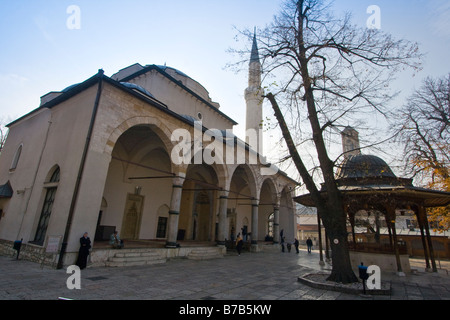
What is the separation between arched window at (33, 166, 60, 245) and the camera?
8.48 meters

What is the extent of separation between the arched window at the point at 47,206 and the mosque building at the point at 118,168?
1.5 inches

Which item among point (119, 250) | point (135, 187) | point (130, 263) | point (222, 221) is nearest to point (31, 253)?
point (119, 250)

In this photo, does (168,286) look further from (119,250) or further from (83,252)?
(119,250)

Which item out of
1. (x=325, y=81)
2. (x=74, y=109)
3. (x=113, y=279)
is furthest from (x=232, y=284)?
(x=74, y=109)

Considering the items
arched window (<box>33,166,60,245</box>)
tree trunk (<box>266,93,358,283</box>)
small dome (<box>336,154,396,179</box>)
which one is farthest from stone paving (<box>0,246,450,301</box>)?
small dome (<box>336,154,396,179</box>)

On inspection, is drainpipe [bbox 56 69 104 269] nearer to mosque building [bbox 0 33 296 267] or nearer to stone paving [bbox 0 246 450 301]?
mosque building [bbox 0 33 296 267]

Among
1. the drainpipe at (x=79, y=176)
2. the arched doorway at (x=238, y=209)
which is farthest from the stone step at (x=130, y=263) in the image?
the arched doorway at (x=238, y=209)

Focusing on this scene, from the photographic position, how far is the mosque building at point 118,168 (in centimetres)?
754

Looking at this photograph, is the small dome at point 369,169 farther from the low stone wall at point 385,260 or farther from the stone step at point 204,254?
the stone step at point 204,254

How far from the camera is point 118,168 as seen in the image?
40.8ft

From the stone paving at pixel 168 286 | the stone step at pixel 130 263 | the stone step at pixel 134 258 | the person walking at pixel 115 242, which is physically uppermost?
the person walking at pixel 115 242

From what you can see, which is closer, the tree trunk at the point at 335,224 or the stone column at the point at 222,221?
the tree trunk at the point at 335,224

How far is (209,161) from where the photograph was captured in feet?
43.6

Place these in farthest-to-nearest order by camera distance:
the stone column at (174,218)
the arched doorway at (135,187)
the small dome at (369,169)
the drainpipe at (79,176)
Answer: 1. the arched doorway at (135,187)
2. the stone column at (174,218)
3. the small dome at (369,169)
4. the drainpipe at (79,176)
